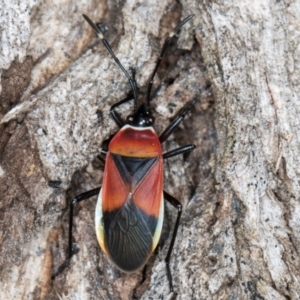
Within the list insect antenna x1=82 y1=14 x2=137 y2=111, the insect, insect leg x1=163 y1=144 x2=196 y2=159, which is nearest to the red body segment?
the insect

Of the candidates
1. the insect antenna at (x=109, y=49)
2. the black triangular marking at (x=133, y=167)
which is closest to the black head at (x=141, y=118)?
the insect antenna at (x=109, y=49)

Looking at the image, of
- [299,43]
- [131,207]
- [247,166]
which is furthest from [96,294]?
[299,43]

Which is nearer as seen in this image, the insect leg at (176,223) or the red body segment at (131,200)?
the insect leg at (176,223)

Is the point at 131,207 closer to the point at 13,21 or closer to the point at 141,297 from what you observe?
the point at 141,297

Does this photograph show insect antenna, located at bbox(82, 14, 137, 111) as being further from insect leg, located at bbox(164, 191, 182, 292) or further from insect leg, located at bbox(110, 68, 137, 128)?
insect leg, located at bbox(164, 191, 182, 292)

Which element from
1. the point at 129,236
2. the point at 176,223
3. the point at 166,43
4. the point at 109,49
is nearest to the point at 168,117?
the point at 166,43

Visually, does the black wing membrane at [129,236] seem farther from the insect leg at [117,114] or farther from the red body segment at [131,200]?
the insect leg at [117,114]

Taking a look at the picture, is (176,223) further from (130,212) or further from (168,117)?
(168,117)

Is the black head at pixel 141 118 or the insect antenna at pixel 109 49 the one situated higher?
the insect antenna at pixel 109 49
